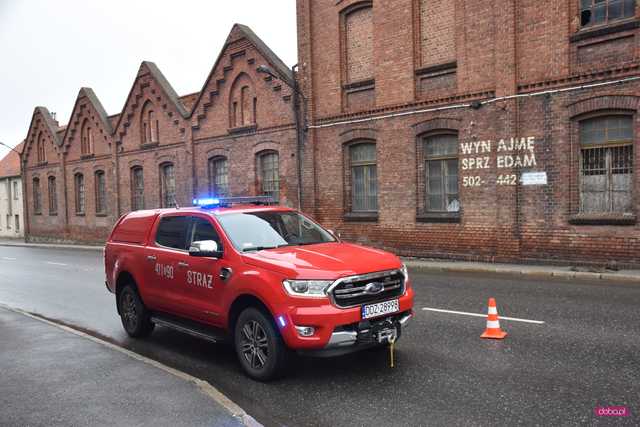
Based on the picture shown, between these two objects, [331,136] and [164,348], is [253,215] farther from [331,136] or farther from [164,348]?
[331,136]

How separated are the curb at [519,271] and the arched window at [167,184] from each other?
1529 cm

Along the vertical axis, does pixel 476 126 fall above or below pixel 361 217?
above

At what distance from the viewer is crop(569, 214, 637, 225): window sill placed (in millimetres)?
12961

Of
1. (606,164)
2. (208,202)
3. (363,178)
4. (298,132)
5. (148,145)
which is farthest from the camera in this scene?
(148,145)

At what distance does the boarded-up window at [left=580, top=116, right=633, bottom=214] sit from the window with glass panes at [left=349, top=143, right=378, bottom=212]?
655cm

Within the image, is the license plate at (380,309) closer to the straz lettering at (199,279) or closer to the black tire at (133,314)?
the straz lettering at (199,279)

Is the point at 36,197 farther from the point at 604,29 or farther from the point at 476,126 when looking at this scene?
the point at 604,29

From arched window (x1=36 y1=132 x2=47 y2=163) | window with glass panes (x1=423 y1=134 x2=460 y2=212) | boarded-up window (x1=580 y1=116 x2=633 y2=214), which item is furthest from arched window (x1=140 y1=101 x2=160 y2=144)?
boarded-up window (x1=580 y1=116 x2=633 y2=214)

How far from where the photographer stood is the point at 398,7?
1717 centimetres

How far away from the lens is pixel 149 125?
94.5ft

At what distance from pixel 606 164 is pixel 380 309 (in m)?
10.3

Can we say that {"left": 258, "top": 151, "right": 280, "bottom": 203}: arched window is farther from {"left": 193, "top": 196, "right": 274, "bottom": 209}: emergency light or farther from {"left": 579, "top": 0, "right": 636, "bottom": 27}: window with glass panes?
{"left": 193, "top": 196, "right": 274, "bottom": 209}: emergency light

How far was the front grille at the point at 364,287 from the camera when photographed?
5.47 meters

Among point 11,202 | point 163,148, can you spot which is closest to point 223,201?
point 163,148
